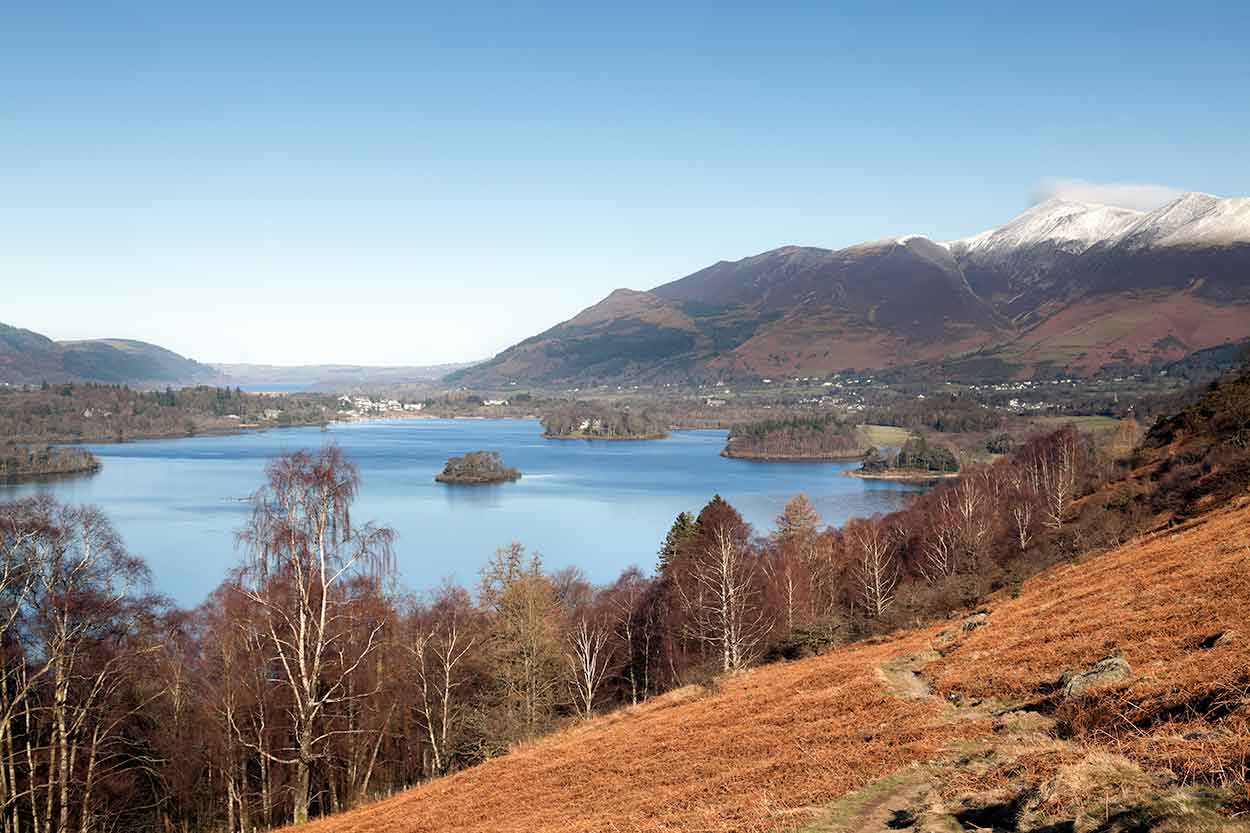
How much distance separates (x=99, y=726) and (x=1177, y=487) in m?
29.2

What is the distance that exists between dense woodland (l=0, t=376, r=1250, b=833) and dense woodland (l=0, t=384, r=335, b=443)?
131 metres

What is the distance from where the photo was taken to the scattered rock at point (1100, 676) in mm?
8992

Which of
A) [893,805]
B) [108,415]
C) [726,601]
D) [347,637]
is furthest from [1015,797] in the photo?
[108,415]

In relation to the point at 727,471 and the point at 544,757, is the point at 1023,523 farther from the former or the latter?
the point at 727,471

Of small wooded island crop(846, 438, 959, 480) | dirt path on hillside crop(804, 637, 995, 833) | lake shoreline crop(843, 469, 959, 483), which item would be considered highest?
dirt path on hillside crop(804, 637, 995, 833)

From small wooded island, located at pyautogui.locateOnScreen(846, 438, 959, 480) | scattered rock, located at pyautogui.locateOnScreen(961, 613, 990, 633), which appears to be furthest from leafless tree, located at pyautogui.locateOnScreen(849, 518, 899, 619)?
small wooded island, located at pyautogui.locateOnScreen(846, 438, 959, 480)

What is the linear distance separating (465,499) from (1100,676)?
271 feet

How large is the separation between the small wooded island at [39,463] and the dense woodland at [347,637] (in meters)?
85.2

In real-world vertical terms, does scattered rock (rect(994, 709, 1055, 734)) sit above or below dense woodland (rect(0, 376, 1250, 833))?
above

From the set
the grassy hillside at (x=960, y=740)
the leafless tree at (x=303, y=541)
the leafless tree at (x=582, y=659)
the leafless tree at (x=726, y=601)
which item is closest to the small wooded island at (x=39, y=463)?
the leafless tree at (x=582, y=659)

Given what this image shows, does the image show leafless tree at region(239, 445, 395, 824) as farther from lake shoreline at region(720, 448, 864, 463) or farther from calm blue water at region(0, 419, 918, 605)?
lake shoreline at region(720, 448, 864, 463)

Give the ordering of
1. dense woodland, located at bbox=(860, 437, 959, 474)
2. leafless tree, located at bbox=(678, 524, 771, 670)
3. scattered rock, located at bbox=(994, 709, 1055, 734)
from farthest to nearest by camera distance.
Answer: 1. dense woodland, located at bbox=(860, 437, 959, 474)
2. leafless tree, located at bbox=(678, 524, 771, 670)
3. scattered rock, located at bbox=(994, 709, 1055, 734)

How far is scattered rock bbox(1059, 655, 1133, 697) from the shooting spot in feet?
29.5

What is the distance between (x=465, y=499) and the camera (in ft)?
291
